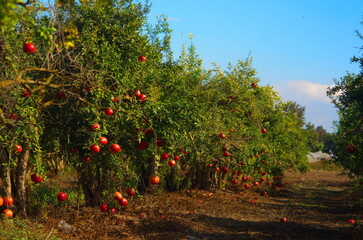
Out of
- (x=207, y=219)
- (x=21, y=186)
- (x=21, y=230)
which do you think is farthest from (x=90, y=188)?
(x=207, y=219)

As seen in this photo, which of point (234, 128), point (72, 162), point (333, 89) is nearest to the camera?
point (72, 162)

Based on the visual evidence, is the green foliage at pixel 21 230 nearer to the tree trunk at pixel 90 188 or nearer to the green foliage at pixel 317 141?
the tree trunk at pixel 90 188

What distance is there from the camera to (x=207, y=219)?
11.7 meters

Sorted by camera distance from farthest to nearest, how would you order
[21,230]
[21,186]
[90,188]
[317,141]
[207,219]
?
1. [317,141]
2. [207,219]
3. [90,188]
4. [21,186]
5. [21,230]

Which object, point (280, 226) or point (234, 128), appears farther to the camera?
point (234, 128)

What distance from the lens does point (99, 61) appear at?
8008mm

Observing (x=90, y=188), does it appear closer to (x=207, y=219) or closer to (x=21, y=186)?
(x=21, y=186)

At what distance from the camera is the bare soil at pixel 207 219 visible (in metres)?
9.09

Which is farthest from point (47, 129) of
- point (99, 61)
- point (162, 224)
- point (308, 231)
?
point (308, 231)

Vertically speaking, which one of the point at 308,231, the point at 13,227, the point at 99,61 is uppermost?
the point at 99,61

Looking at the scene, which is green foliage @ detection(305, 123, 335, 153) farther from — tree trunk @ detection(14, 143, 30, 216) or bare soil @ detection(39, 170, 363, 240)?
tree trunk @ detection(14, 143, 30, 216)

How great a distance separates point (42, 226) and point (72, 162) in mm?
1944

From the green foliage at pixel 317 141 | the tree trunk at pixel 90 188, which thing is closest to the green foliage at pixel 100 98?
the tree trunk at pixel 90 188

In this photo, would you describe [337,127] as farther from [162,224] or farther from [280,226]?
[162,224]
